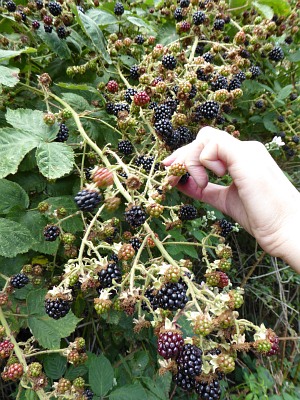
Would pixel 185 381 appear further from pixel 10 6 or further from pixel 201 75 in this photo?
pixel 10 6

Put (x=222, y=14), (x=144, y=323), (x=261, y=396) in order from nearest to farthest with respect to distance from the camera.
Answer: (x=144, y=323)
(x=222, y=14)
(x=261, y=396)

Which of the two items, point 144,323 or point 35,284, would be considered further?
point 35,284

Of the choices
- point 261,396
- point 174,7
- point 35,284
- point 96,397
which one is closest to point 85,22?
point 174,7

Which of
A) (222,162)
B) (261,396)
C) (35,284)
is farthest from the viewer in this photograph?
(261,396)

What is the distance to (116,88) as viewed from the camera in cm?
167

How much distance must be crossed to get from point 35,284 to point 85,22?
1198mm

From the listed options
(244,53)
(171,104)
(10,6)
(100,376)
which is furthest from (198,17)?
(100,376)

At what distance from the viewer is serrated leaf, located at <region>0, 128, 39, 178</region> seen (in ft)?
4.26

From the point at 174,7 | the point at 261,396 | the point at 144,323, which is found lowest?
the point at 261,396

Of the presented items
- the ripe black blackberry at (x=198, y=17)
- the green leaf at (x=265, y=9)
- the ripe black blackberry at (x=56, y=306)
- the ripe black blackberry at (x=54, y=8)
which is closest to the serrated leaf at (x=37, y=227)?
the ripe black blackberry at (x=56, y=306)

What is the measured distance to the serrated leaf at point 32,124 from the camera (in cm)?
142

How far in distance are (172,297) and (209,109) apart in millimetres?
859

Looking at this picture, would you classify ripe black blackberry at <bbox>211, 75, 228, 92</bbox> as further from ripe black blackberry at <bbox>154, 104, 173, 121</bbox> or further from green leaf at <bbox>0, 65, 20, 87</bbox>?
green leaf at <bbox>0, 65, 20, 87</bbox>

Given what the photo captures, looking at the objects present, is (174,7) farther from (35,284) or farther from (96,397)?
(96,397)
